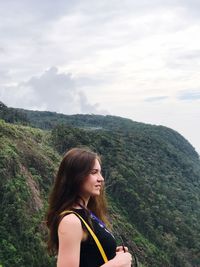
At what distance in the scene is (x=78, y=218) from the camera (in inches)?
147

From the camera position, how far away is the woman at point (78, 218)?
3.63 m

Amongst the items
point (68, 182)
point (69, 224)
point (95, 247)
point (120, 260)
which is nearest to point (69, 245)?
point (69, 224)

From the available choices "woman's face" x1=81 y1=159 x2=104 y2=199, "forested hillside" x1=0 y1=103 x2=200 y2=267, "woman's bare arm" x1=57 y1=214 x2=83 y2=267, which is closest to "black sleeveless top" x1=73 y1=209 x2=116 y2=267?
"woman's bare arm" x1=57 y1=214 x2=83 y2=267

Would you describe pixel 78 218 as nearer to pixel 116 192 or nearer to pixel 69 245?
pixel 69 245

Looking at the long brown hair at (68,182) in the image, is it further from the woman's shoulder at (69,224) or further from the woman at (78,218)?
the woman's shoulder at (69,224)

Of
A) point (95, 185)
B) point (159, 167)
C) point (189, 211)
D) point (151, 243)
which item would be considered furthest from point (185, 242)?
point (95, 185)

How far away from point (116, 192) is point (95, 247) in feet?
243

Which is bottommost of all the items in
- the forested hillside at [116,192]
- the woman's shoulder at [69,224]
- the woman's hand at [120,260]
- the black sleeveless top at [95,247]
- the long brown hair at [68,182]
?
the forested hillside at [116,192]

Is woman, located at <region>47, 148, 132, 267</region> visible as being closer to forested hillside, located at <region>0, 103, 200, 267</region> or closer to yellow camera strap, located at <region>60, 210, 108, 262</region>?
yellow camera strap, located at <region>60, 210, 108, 262</region>

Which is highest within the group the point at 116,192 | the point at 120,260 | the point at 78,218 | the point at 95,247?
the point at 78,218

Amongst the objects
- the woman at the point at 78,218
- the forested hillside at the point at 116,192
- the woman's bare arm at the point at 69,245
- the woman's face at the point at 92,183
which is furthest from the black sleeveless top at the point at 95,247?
the forested hillside at the point at 116,192

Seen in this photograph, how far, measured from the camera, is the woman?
3627mm

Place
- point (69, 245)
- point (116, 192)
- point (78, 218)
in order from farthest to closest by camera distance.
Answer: point (116, 192) → point (78, 218) → point (69, 245)

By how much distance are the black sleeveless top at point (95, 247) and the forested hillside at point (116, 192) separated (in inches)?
676
